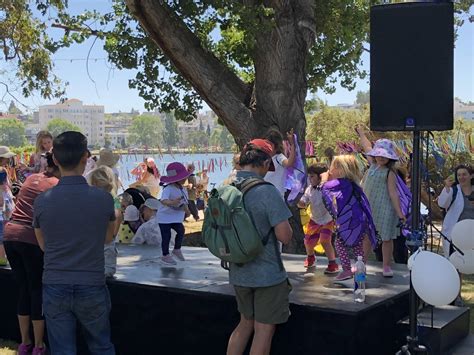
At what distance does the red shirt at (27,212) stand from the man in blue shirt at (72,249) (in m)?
0.98

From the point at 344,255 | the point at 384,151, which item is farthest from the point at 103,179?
the point at 384,151

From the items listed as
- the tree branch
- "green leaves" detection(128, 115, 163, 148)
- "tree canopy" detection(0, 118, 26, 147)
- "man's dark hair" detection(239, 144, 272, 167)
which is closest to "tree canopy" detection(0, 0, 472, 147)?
the tree branch

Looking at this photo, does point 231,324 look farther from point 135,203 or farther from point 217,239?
point 135,203

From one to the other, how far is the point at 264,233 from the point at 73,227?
1147mm

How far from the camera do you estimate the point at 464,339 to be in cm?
520

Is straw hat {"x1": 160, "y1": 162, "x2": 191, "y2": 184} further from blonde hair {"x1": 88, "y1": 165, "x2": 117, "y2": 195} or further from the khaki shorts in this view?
the khaki shorts

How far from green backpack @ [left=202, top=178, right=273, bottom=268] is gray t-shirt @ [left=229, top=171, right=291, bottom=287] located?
0.04 m

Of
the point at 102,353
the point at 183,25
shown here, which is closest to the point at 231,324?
the point at 102,353

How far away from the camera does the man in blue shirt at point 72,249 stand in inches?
146

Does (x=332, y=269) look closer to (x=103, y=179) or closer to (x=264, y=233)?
(x=264, y=233)

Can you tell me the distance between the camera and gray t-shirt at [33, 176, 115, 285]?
3.70 meters

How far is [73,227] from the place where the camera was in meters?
3.71

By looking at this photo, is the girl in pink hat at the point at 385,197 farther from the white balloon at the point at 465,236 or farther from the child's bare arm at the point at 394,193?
the white balloon at the point at 465,236

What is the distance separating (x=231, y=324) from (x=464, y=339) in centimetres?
197
